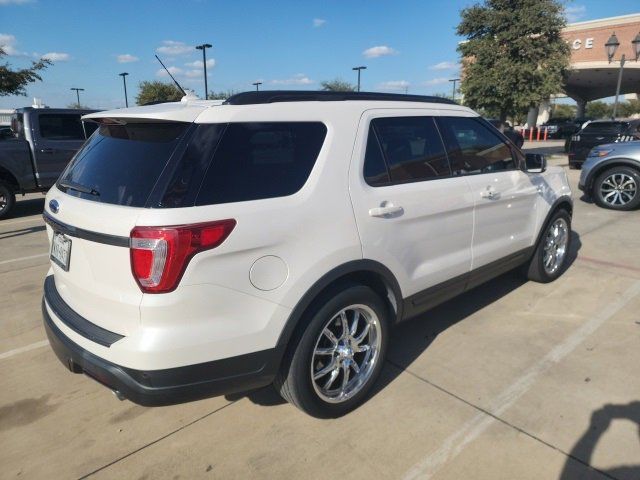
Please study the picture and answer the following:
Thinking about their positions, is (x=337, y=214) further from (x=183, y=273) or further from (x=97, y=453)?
(x=97, y=453)

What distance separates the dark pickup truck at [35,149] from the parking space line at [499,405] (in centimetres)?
847

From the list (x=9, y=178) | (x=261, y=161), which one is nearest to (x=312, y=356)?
(x=261, y=161)

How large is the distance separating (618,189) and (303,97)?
7848 mm

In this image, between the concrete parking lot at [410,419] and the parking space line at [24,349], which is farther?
the parking space line at [24,349]

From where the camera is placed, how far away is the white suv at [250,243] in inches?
79.0

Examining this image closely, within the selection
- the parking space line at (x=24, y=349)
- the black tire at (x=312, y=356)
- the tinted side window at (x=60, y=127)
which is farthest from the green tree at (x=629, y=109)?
the parking space line at (x=24, y=349)

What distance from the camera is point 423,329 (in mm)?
3838

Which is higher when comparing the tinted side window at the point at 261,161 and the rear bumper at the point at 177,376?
the tinted side window at the point at 261,161

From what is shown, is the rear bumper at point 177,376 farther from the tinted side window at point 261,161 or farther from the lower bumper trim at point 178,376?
the tinted side window at point 261,161

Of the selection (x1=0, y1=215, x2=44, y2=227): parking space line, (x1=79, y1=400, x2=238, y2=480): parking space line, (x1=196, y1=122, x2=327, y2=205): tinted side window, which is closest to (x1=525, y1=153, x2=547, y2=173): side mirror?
(x1=196, y1=122, x2=327, y2=205): tinted side window

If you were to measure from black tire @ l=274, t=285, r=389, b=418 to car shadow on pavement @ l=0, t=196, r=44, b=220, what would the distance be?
8.72 m

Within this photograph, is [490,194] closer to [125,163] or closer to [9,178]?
[125,163]

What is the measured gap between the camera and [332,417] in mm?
2688

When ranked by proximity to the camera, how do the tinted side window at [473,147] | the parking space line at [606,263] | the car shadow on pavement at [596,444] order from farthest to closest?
1. the parking space line at [606,263]
2. the tinted side window at [473,147]
3. the car shadow on pavement at [596,444]
